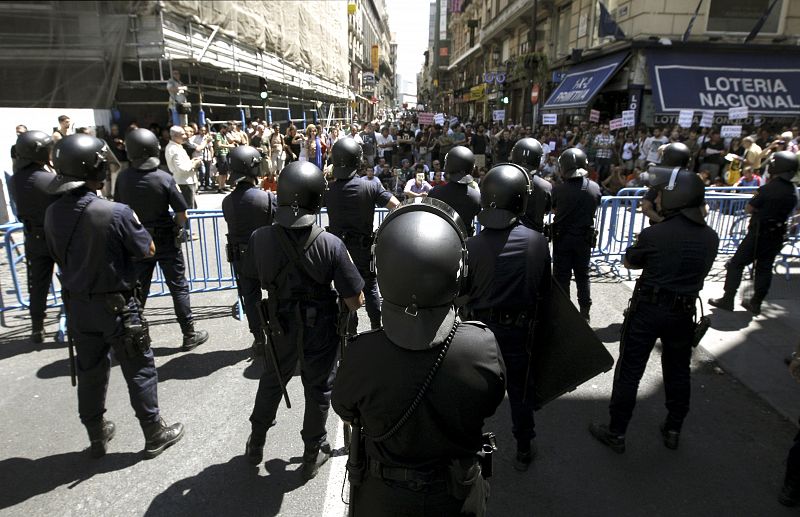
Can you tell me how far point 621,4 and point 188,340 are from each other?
18.2 m

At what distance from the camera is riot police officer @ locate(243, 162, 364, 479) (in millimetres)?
3141

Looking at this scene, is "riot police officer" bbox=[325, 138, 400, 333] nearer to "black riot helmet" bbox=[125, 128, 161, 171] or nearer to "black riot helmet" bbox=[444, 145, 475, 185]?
"black riot helmet" bbox=[444, 145, 475, 185]

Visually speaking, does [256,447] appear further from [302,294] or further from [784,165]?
[784,165]

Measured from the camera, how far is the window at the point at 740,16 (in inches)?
631

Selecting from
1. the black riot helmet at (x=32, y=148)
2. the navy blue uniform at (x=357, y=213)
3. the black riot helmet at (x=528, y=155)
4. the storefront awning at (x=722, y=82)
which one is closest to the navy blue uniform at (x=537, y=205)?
the black riot helmet at (x=528, y=155)

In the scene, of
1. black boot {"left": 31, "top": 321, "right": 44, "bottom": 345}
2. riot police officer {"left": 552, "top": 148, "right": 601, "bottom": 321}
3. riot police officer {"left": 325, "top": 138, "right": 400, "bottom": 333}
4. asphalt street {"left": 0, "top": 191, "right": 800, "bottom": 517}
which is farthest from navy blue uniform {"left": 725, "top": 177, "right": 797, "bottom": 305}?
black boot {"left": 31, "top": 321, "right": 44, "bottom": 345}

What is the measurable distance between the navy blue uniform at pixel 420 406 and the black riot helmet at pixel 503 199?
1.44m

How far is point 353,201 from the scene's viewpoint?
5.05m

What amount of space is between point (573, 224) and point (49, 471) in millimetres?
5140

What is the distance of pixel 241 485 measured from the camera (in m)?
3.28

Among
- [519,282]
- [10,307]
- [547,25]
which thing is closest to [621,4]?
[547,25]

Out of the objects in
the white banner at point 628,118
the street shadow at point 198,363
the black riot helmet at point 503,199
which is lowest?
the street shadow at point 198,363

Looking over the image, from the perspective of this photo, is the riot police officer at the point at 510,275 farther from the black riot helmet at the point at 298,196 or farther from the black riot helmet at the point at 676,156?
the black riot helmet at the point at 676,156

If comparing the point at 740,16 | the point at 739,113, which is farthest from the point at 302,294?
the point at 740,16
